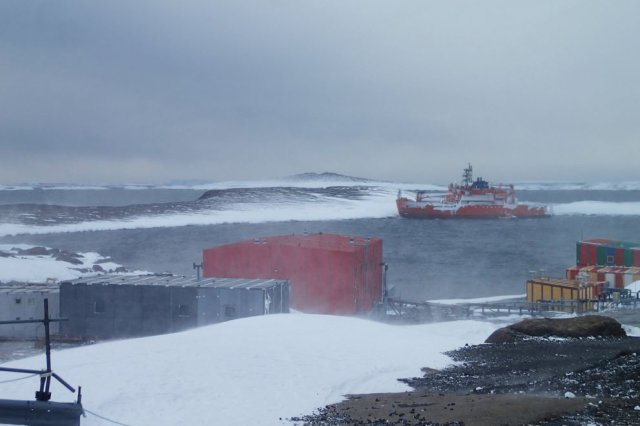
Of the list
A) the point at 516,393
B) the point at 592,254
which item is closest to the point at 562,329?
the point at 516,393

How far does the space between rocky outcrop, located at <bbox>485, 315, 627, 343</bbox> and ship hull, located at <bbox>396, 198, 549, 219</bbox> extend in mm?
64350

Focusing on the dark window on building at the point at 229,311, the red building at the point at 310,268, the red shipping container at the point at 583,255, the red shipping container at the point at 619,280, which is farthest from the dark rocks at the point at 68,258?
the red shipping container at the point at 619,280

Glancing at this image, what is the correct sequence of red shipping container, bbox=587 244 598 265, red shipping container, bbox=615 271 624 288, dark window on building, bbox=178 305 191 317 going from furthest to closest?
red shipping container, bbox=587 244 598 265, red shipping container, bbox=615 271 624 288, dark window on building, bbox=178 305 191 317

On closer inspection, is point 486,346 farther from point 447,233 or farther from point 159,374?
point 447,233

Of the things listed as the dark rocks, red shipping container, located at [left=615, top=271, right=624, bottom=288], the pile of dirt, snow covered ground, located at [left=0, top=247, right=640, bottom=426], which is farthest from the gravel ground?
the dark rocks

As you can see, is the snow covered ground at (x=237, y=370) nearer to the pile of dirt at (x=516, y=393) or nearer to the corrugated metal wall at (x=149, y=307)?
the pile of dirt at (x=516, y=393)

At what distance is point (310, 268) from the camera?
18.4m

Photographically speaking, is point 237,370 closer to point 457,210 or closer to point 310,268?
point 310,268

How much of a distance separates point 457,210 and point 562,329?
65.4 meters

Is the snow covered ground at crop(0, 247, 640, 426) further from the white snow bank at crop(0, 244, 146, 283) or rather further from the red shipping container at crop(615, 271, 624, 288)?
the white snow bank at crop(0, 244, 146, 283)

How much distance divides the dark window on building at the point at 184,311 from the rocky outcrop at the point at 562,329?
6216mm

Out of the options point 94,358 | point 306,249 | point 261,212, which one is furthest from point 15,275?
point 261,212

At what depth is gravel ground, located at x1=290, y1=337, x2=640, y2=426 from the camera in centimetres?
578

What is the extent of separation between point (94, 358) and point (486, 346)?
18.3ft
